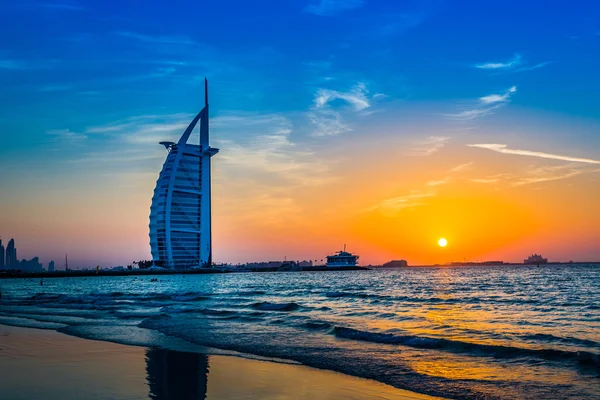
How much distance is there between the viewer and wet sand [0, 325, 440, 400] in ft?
37.7

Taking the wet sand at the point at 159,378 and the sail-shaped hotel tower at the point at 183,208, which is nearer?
the wet sand at the point at 159,378

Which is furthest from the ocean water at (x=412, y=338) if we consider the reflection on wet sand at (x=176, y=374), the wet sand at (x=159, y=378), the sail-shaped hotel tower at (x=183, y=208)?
the sail-shaped hotel tower at (x=183, y=208)

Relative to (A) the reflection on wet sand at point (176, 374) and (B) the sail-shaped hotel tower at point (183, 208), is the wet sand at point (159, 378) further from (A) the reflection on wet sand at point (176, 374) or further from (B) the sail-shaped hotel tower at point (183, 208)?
(B) the sail-shaped hotel tower at point (183, 208)

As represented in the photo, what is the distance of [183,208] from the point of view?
177 meters

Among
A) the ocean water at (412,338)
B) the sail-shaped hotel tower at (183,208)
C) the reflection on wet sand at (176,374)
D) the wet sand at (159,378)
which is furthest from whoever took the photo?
the sail-shaped hotel tower at (183,208)

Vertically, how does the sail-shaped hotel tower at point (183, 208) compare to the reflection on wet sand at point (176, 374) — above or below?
above

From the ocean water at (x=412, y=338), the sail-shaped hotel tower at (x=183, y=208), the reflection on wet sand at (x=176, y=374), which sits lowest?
the ocean water at (x=412, y=338)

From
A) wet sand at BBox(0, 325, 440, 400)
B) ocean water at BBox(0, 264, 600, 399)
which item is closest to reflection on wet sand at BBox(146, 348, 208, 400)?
wet sand at BBox(0, 325, 440, 400)

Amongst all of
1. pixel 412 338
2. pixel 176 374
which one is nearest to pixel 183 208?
pixel 412 338

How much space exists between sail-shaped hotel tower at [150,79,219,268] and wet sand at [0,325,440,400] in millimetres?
158200

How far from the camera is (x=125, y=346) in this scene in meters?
19.4

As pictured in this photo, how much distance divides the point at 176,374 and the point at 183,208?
16681cm

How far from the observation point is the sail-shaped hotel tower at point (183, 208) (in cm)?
17288

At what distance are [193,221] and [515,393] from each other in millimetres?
173214
